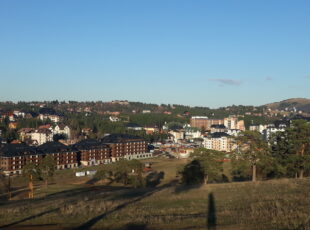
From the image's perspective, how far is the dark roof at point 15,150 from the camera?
7500 centimetres

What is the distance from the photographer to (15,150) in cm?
7612

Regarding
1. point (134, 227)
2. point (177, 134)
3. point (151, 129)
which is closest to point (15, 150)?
point (134, 227)

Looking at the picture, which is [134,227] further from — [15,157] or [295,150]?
[15,157]

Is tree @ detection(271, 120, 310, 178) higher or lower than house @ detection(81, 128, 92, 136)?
higher

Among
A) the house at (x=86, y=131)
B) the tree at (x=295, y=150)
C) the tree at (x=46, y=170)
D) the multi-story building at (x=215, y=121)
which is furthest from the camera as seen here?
the multi-story building at (x=215, y=121)

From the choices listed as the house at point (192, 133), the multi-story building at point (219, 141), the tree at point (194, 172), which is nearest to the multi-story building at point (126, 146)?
the multi-story building at point (219, 141)

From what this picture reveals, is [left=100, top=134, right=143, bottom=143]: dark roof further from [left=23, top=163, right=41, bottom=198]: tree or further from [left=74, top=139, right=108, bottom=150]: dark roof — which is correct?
[left=23, top=163, right=41, bottom=198]: tree

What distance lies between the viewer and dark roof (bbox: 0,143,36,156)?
246 ft

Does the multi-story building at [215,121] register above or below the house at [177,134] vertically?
above

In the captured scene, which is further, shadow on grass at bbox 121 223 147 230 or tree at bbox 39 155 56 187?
tree at bbox 39 155 56 187

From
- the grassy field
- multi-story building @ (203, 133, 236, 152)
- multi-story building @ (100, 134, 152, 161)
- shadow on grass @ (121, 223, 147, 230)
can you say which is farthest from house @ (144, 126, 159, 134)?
shadow on grass @ (121, 223, 147, 230)

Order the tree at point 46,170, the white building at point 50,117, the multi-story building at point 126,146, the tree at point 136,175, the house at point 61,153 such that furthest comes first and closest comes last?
the white building at point 50,117
the multi-story building at point 126,146
the house at point 61,153
the tree at point 46,170
the tree at point 136,175

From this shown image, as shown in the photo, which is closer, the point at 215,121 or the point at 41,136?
the point at 41,136

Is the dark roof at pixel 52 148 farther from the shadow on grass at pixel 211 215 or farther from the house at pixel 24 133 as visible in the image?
the shadow on grass at pixel 211 215
